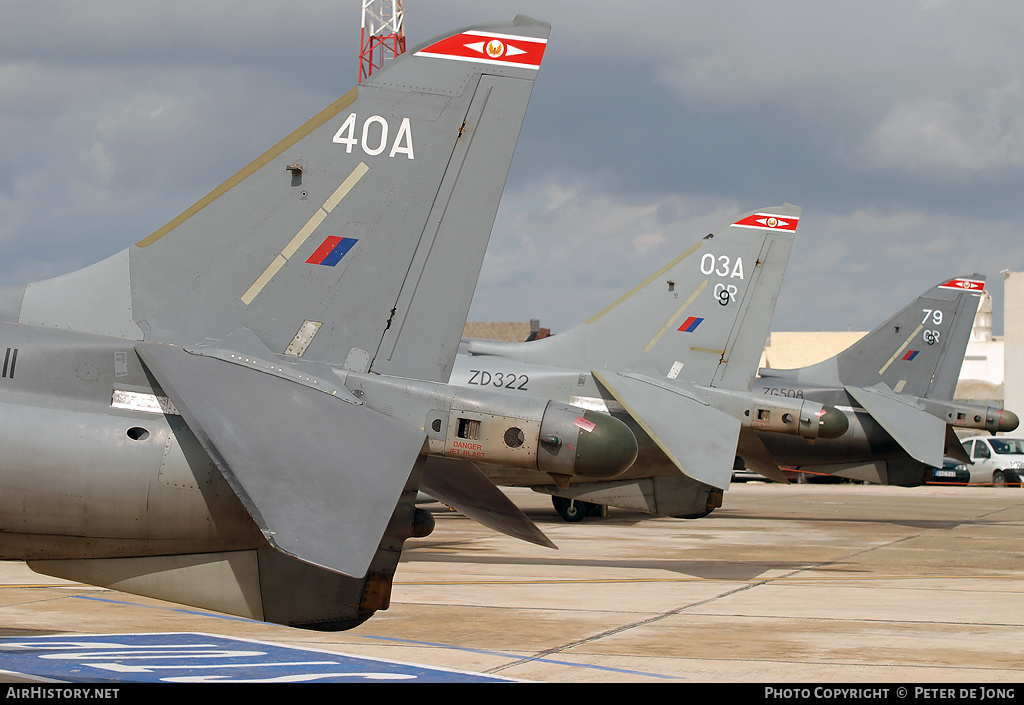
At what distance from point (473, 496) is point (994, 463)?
114ft

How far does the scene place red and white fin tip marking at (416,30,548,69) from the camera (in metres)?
6.87

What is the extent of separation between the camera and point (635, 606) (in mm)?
11141

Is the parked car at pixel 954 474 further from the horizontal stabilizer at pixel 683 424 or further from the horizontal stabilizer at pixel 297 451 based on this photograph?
the horizontal stabilizer at pixel 297 451

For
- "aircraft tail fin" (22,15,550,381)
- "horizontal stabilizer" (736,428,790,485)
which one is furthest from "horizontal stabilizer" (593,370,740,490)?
"aircraft tail fin" (22,15,550,381)

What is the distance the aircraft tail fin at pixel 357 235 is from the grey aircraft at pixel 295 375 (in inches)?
0.5

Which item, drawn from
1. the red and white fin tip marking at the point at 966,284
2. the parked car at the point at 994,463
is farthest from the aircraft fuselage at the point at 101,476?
the parked car at the point at 994,463

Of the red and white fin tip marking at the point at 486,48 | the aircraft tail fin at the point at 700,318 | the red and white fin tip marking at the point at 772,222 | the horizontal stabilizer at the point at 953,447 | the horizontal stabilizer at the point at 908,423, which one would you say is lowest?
the horizontal stabilizer at the point at 953,447

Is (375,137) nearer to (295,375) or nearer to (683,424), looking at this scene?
(295,375)

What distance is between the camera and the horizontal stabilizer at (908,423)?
842 inches

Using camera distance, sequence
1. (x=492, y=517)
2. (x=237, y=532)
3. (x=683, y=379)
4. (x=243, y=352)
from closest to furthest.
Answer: (x=237, y=532) < (x=243, y=352) < (x=492, y=517) < (x=683, y=379)

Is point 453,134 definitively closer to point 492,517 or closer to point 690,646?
point 492,517

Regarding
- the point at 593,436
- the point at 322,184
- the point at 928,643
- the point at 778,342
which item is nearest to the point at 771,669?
the point at 928,643

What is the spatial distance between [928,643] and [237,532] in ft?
21.5

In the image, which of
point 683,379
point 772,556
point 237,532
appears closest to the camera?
point 237,532
